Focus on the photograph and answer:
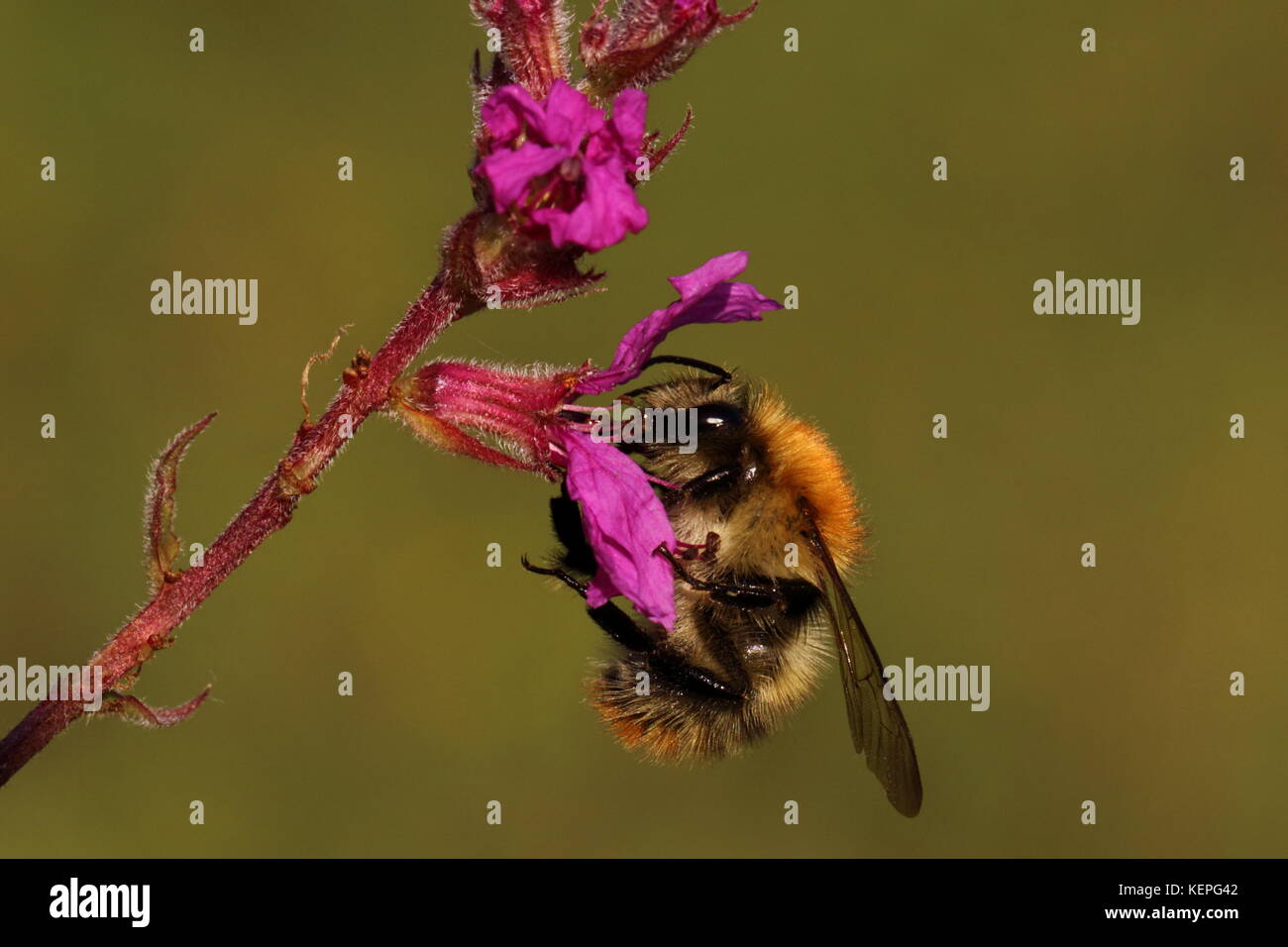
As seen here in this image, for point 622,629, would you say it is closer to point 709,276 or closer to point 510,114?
point 709,276

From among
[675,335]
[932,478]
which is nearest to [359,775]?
[675,335]

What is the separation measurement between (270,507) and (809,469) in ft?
4.86

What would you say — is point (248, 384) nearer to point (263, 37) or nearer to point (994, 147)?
point (263, 37)

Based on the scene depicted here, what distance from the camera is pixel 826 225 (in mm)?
9023

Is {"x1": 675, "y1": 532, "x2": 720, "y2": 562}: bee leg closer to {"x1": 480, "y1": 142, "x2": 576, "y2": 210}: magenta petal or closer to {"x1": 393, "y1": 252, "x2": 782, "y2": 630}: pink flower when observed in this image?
{"x1": 393, "y1": 252, "x2": 782, "y2": 630}: pink flower

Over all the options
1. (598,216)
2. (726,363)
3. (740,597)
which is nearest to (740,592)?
(740,597)

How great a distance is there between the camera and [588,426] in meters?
3.24

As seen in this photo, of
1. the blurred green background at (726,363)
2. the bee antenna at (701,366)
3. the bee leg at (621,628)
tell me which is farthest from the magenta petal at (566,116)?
the blurred green background at (726,363)

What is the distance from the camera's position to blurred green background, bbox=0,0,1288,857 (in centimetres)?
733

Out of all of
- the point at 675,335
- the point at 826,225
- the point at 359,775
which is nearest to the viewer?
the point at 359,775

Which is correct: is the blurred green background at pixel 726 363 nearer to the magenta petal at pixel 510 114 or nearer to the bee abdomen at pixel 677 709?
the bee abdomen at pixel 677 709

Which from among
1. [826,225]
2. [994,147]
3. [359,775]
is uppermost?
[994,147]

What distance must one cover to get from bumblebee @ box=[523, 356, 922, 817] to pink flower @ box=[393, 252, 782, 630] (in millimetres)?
217

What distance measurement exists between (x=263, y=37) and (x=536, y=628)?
4099mm
